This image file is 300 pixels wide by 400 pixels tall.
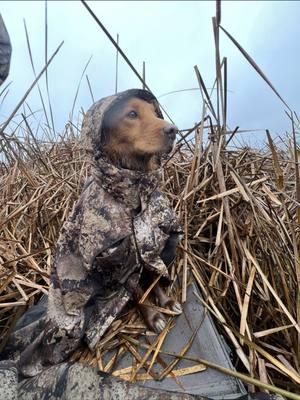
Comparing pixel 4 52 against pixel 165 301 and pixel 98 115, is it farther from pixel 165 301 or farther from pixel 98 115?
pixel 165 301

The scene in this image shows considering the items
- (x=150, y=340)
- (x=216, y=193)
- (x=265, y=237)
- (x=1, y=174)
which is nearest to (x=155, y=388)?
(x=150, y=340)

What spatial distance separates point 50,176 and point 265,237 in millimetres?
1065

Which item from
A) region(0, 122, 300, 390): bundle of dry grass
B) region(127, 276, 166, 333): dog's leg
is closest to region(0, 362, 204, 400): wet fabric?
region(0, 122, 300, 390): bundle of dry grass

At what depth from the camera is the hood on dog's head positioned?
1301 millimetres

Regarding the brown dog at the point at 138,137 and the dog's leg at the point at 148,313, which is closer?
the brown dog at the point at 138,137

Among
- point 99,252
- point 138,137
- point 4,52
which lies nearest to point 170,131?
point 138,137

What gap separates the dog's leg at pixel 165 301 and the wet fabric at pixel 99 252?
7 centimetres

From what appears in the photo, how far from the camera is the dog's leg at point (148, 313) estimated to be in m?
1.34

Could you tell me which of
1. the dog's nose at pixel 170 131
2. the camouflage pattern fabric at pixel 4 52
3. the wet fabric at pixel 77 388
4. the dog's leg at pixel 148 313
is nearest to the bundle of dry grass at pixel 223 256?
the dog's leg at pixel 148 313

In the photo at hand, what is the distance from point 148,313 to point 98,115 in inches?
21.6

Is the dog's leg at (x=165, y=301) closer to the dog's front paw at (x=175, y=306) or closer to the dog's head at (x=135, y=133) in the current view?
the dog's front paw at (x=175, y=306)

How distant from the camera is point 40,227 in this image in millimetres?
1995

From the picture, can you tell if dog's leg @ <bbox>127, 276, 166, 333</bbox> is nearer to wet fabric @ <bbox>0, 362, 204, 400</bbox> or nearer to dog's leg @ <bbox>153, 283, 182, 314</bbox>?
dog's leg @ <bbox>153, 283, 182, 314</bbox>

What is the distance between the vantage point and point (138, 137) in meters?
1.27
